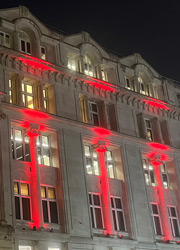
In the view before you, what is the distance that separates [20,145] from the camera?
37094mm

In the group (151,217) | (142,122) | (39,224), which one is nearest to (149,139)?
(142,122)

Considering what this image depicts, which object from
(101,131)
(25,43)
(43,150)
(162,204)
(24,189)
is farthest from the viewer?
(162,204)

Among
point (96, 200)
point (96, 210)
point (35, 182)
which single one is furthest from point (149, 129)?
point (35, 182)

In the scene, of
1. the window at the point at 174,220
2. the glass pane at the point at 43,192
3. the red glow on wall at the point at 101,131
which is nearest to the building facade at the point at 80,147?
the red glow on wall at the point at 101,131

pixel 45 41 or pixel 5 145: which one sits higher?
pixel 45 41

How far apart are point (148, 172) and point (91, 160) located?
6968mm

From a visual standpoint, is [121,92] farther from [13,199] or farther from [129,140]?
[13,199]

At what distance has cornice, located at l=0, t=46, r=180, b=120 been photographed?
39.2m

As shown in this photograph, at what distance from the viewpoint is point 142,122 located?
47.1 meters

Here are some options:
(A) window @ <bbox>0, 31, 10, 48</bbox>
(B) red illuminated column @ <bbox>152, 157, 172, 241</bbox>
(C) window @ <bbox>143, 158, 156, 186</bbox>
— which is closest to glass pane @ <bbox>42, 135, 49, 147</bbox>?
(A) window @ <bbox>0, 31, 10, 48</bbox>

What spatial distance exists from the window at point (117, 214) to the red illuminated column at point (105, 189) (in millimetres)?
1067

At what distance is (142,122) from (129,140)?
3.53m

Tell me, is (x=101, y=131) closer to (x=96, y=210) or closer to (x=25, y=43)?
(x=96, y=210)

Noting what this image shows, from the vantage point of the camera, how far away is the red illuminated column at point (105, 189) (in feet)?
128
